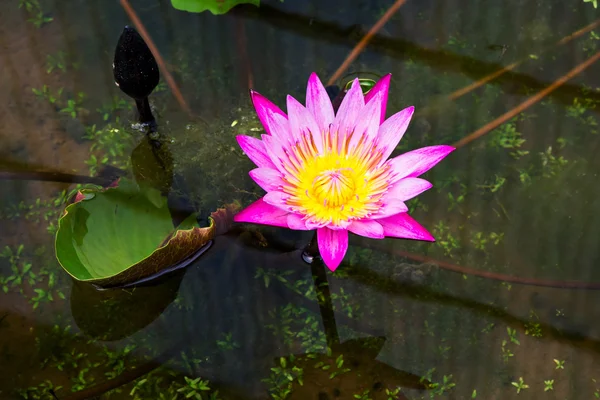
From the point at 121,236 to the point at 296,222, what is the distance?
28.3 inches

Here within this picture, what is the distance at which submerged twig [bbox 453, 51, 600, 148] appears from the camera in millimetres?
2627

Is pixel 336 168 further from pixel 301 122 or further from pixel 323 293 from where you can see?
pixel 323 293

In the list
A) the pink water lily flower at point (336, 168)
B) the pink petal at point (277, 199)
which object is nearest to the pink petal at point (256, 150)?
the pink water lily flower at point (336, 168)

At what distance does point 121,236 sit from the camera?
2.09m

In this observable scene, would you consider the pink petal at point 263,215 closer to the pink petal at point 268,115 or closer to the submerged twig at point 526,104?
the pink petal at point 268,115

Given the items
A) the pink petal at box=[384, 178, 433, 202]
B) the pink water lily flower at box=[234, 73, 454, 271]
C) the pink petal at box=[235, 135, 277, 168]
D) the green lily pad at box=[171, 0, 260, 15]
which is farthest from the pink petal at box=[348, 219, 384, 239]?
the green lily pad at box=[171, 0, 260, 15]

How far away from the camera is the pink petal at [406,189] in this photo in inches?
72.7

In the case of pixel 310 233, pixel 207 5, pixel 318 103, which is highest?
pixel 207 5

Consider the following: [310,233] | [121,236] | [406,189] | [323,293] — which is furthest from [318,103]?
[121,236]

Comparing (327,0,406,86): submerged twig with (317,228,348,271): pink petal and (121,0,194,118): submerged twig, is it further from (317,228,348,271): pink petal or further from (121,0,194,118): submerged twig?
(317,228,348,271): pink petal

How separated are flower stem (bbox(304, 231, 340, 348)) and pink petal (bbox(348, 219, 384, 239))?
0.40m

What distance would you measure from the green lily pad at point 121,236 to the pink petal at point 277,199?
0.33m

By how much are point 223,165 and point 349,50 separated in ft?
2.93

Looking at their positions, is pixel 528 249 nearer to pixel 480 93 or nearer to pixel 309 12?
pixel 480 93
